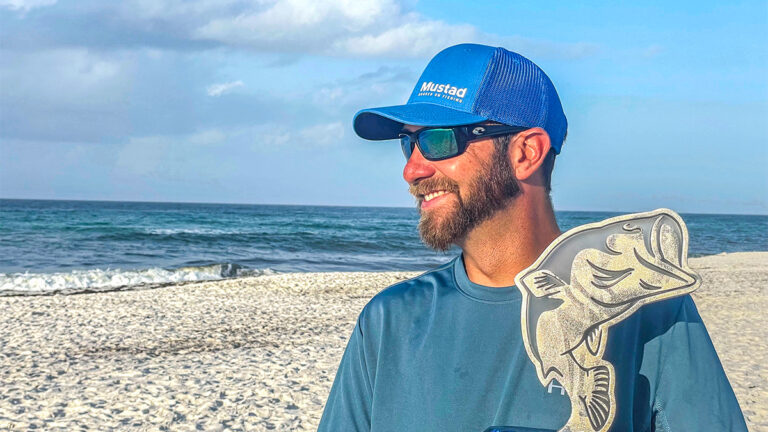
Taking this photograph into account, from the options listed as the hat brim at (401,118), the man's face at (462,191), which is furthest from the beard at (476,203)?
the hat brim at (401,118)

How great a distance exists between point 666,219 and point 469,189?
1.32 feet

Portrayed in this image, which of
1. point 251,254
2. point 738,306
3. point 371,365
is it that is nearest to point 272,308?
point 738,306

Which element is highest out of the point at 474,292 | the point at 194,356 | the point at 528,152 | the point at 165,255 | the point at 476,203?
the point at 528,152

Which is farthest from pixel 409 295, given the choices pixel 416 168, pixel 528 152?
pixel 528 152

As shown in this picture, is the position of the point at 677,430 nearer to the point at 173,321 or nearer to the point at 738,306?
the point at 173,321

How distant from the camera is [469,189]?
→ 52.1 inches

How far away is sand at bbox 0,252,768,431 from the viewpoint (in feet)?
18.9

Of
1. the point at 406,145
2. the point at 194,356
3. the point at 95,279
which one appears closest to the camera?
the point at 406,145

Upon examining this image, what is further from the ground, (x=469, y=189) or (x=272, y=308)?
(x=469, y=189)

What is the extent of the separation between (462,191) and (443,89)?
0.20m

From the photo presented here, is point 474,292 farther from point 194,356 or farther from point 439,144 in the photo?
point 194,356

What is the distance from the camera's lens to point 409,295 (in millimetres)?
1358

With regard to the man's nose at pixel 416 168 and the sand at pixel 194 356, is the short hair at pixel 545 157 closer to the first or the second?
the man's nose at pixel 416 168

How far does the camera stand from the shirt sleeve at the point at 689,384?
42.4 inches
